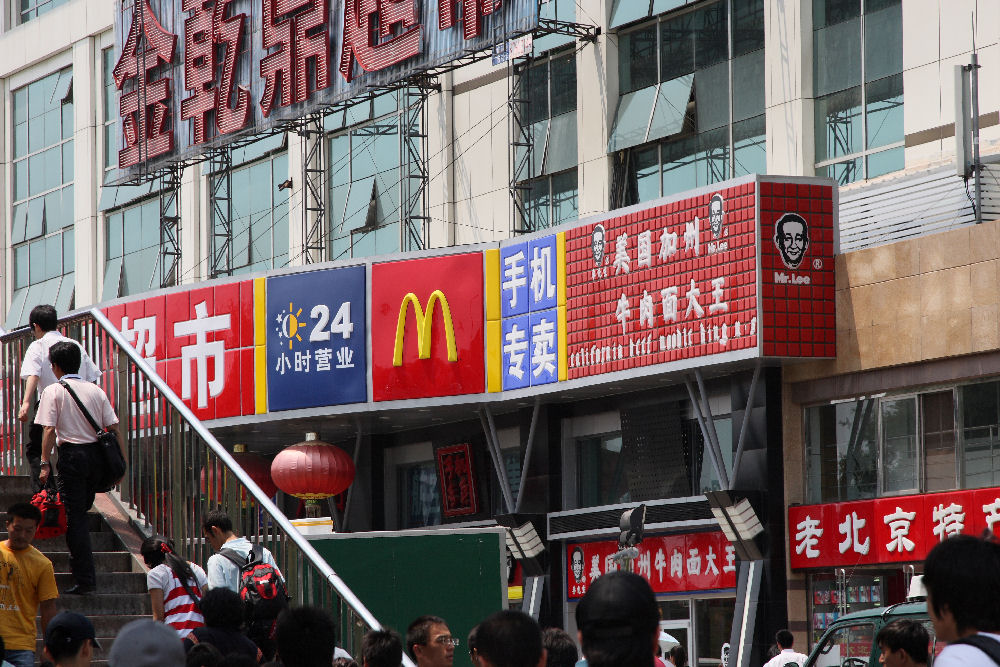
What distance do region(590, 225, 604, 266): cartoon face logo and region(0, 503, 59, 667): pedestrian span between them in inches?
528

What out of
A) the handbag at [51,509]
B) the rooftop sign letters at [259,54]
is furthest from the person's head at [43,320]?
the rooftop sign letters at [259,54]

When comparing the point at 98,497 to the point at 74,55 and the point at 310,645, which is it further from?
the point at 74,55

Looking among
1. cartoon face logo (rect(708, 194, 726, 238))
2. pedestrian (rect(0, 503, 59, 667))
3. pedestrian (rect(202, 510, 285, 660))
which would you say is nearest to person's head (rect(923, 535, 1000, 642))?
pedestrian (rect(202, 510, 285, 660))

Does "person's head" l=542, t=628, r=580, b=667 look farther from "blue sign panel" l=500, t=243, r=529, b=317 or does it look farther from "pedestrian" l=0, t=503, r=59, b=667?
"blue sign panel" l=500, t=243, r=529, b=317

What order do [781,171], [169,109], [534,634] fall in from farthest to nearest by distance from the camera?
1. [169,109]
2. [781,171]
3. [534,634]

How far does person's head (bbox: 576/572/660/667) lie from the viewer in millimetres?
4363

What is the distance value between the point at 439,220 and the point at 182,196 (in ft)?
26.8

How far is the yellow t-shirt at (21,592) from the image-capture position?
934 centimetres

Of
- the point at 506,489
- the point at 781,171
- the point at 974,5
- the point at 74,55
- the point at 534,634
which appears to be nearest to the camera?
the point at 534,634

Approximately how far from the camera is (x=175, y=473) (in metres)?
12.9

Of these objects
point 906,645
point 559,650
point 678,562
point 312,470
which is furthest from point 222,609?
point 312,470

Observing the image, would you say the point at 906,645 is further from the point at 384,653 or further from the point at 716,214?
the point at 716,214

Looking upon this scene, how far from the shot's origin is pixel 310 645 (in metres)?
6.18

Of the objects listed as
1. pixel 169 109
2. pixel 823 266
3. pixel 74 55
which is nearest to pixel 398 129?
pixel 169 109
